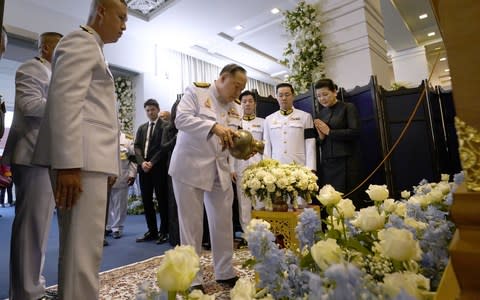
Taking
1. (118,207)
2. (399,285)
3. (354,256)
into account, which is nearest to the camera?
(399,285)

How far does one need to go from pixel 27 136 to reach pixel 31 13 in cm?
458

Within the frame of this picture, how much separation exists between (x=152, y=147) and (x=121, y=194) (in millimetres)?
798

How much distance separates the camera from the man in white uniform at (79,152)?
98cm

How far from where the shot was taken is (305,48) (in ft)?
13.3

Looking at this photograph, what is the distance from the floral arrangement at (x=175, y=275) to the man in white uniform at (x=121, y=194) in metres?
3.48

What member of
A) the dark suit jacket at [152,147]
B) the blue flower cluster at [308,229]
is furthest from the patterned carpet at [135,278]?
the blue flower cluster at [308,229]

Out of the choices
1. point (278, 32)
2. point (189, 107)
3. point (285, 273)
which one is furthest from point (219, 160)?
point (278, 32)

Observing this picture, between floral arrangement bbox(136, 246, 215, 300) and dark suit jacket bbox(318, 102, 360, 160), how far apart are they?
246 centimetres

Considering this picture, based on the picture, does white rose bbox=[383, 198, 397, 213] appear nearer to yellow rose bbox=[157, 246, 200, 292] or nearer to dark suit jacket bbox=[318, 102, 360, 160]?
yellow rose bbox=[157, 246, 200, 292]

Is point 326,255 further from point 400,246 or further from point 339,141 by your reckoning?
point 339,141

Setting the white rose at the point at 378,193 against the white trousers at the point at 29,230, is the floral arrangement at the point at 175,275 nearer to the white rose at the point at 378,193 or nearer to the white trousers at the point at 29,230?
the white rose at the point at 378,193

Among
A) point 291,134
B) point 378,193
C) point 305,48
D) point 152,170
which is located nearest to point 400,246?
point 378,193

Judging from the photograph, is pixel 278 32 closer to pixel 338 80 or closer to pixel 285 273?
pixel 338 80

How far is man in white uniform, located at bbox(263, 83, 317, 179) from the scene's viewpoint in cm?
278
